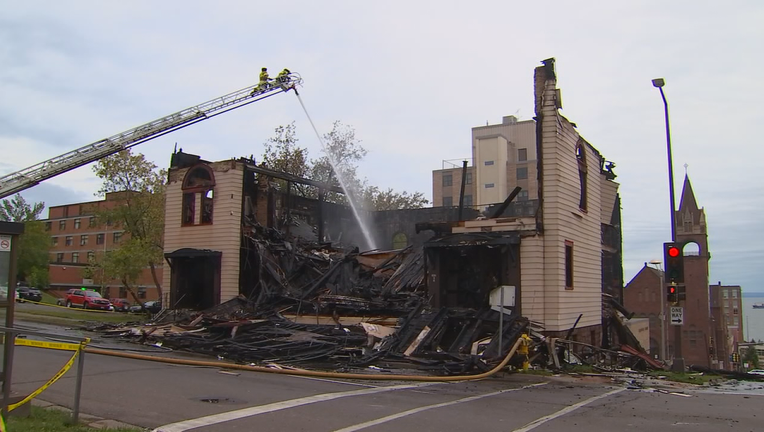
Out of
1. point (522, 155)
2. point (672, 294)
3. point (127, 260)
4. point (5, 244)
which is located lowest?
point (672, 294)

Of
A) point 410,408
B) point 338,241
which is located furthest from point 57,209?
point 410,408

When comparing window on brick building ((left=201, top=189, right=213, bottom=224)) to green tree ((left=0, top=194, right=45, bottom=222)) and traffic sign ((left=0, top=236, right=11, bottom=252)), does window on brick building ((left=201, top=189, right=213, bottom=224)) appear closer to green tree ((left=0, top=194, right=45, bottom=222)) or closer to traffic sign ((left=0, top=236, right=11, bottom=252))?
traffic sign ((left=0, top=236, right=11, bottom=252))

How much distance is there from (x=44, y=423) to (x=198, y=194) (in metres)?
20.8

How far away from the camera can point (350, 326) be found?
66.1 ft

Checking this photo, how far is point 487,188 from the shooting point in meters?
92.6

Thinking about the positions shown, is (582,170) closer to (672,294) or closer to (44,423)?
(672,294)

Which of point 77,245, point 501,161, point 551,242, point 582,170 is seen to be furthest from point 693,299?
point 77,245

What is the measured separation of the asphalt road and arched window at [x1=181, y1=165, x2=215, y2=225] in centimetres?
1349

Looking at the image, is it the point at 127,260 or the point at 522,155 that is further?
the point at 522,155

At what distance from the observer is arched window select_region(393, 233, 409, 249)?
123 ft

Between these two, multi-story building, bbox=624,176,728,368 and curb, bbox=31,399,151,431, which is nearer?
curb, bbox=31,399,151,431

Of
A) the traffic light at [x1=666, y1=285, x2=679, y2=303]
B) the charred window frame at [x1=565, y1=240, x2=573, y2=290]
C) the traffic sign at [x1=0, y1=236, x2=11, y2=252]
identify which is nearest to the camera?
the traffic sign at [x1=0, y1=236, x2=11, y2=252]

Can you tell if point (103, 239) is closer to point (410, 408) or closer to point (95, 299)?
point (95, 299)

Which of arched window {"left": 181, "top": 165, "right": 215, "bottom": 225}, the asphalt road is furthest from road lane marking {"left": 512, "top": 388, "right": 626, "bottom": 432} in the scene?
arched window {"left": 181, "top": 165, "right": 215, "bottom": 225}
